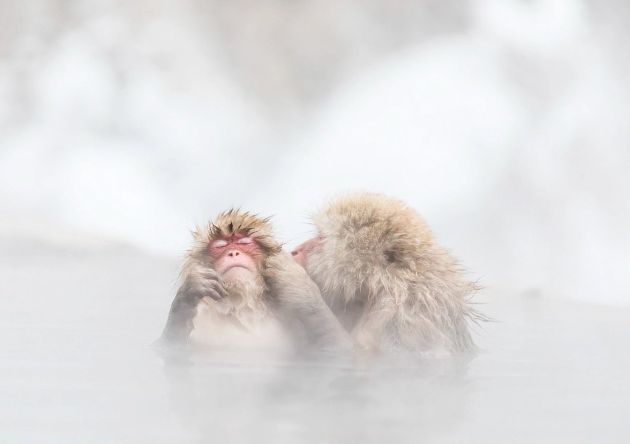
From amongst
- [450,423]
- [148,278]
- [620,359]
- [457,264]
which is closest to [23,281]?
[148,278]

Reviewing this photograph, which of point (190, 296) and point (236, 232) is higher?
point (236, 232)

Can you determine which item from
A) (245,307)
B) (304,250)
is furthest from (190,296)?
(304,250)

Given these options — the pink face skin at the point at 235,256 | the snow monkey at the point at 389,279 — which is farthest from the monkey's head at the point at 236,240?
the snow monkey at the point at 389,279

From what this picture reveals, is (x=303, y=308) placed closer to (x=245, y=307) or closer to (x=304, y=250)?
(x=245, y=307)

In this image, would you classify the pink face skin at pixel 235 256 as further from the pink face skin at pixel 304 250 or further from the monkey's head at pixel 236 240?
the pink face skin at pixel 304 250

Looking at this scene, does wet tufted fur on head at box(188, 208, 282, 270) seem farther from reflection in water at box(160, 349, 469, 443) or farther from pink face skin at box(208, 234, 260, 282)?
reflection in water at box(160, 349, 469, 443)

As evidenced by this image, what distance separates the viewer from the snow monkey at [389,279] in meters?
1.86

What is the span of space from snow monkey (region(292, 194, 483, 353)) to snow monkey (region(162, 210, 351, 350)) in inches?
3.0

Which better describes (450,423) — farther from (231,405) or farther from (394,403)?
(231,405)

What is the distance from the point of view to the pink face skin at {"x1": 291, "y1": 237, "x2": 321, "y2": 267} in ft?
6.59

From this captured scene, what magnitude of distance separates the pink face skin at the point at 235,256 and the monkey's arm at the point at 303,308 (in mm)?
35

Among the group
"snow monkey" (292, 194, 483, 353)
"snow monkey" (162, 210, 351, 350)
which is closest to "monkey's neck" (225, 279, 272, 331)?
"snow monkey" (162, 210, 351, 350)

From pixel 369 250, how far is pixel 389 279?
0.21 feet

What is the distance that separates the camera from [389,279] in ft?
6.19
